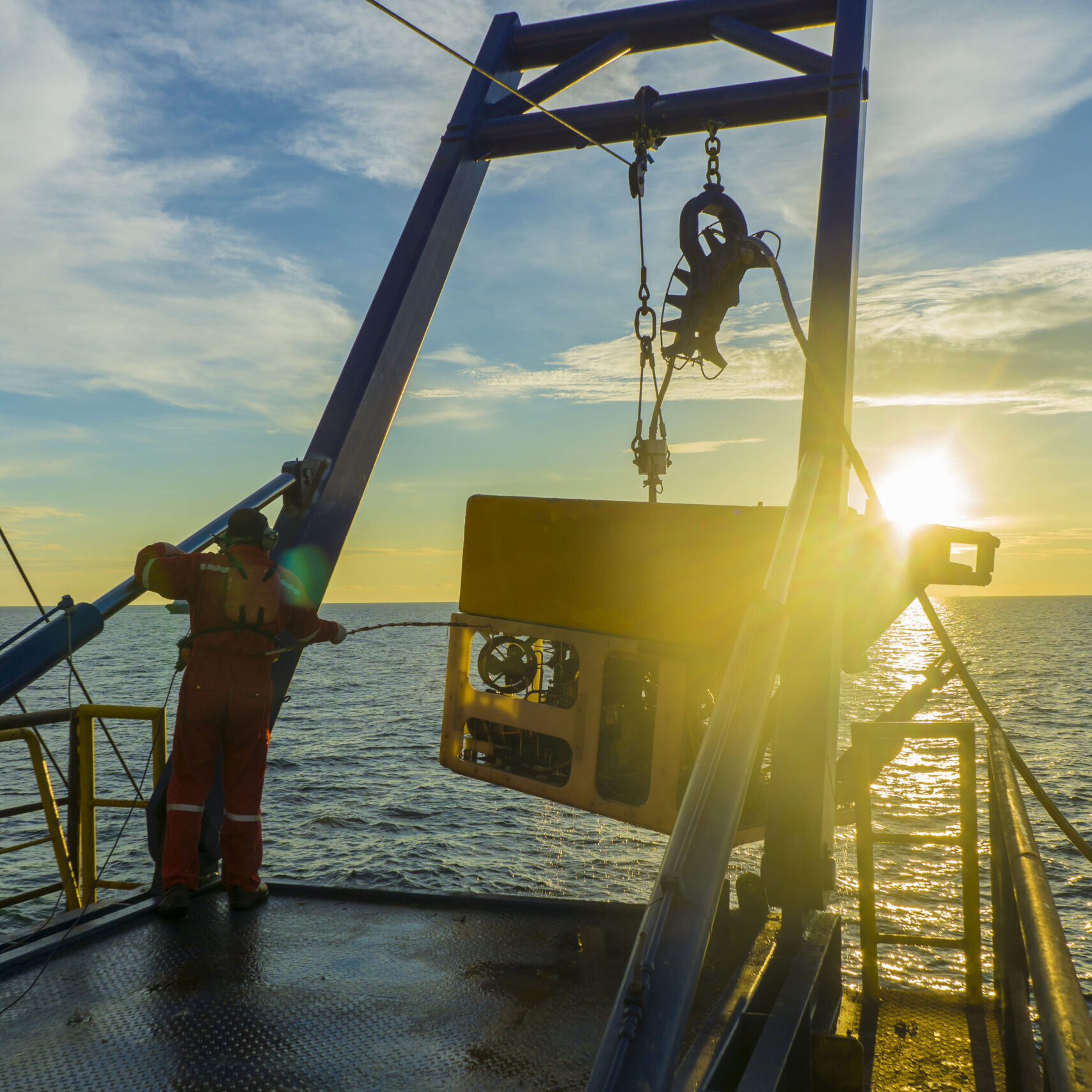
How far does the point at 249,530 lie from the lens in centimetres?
429

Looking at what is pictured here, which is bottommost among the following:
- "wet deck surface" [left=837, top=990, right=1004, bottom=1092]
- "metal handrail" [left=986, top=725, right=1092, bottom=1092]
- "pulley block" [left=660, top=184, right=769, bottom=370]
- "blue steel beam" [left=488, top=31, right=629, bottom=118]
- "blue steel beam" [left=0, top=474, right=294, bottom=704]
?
"wet deck surface" [left=837, top=990, right=1004, bottom=1092]

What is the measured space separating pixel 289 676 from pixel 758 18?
509 cm

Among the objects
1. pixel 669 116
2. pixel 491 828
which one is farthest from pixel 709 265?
pixel 491 828

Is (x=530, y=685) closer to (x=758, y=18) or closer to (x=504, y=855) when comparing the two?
(x=758, y=18)

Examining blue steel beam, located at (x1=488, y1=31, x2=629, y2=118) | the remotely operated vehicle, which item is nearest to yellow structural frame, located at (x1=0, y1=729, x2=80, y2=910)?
the remotely operated vehicle

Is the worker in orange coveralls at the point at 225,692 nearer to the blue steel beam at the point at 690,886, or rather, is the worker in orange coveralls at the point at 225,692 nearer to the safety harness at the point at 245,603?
the safety harness at the point at 245,603

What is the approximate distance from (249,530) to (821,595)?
2.75 metres

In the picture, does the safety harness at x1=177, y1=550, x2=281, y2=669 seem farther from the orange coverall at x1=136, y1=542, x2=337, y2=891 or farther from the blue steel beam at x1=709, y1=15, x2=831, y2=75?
the blue steel beam at x1=709, y1=15, x2=831, y2=75

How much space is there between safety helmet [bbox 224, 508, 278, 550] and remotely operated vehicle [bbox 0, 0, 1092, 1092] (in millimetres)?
82

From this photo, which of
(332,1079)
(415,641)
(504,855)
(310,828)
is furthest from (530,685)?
(415,641)

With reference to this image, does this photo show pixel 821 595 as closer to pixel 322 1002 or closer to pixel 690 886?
pixel 690 886

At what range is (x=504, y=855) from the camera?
15.2 meters

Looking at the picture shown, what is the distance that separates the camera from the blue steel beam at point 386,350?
4934 millimetres

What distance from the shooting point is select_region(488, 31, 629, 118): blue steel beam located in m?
5.95
